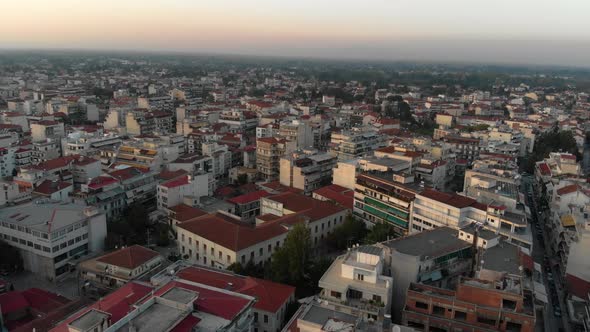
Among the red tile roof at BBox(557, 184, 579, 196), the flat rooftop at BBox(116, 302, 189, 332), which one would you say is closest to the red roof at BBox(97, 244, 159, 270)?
the flat rooftop at BBox(116, 302, 189, 332)

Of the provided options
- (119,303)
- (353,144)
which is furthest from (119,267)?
(353,144)

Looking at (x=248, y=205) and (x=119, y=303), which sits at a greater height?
(x=119, y=303)

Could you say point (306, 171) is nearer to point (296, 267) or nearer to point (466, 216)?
point (466, 216)

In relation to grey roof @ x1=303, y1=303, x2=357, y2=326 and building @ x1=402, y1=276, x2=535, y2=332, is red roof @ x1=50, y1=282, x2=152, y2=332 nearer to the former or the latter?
grey roof @ x1=303, y1=303, x2=357, y2=326

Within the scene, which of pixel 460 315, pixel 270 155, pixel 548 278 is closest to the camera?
pixel 460 315

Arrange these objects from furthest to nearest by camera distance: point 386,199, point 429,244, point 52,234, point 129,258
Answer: point 386,199 < point 52,234 < point 129,258 < point 429,244

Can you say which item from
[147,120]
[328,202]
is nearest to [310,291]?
[328,202]

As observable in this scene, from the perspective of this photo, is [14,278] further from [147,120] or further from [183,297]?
[147,120]
